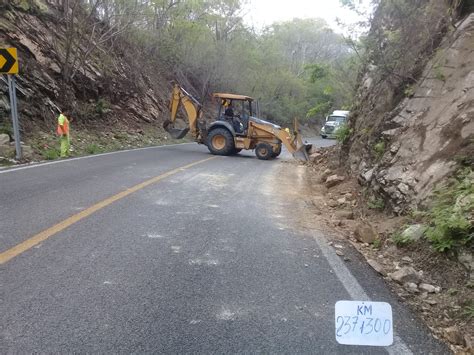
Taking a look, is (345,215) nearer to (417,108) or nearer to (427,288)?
(417,108)

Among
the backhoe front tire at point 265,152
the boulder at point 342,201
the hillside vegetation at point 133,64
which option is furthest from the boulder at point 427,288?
the backhoe front tire at point 265,152

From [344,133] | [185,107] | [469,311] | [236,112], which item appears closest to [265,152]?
[236,112]

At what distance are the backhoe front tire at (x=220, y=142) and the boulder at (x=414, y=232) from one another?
11.7 meters

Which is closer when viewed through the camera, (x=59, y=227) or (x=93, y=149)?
(x=59, y=227)

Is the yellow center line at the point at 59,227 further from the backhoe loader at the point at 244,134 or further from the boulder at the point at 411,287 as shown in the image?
the backhoe loader at the point at 244,134

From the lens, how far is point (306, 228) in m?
5.97

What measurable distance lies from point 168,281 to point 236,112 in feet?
43.7

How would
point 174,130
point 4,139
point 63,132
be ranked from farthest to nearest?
point 174,130, point 63,132, point 4,139

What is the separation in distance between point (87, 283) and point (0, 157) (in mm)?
7979

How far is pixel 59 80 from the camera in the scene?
16.3 meters

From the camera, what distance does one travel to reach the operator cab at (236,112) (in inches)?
635

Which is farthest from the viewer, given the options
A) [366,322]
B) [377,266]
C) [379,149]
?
[379,149]

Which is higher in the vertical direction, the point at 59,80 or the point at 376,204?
the point at 59,80

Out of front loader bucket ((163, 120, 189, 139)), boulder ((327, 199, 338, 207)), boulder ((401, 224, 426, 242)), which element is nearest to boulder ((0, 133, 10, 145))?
front loader bucket ((163, 120, 189, 139))
